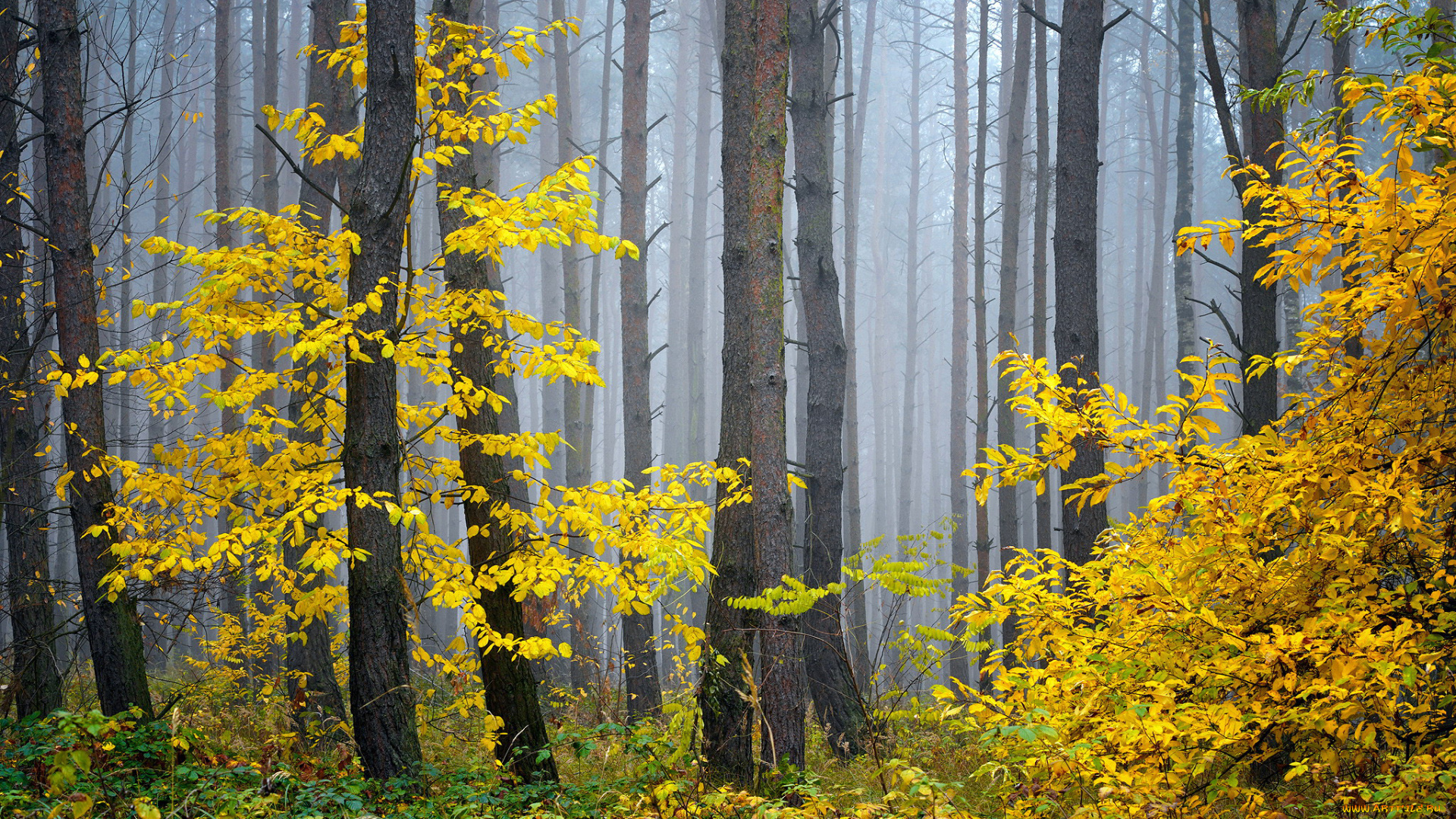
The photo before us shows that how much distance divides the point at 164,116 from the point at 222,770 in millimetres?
26114

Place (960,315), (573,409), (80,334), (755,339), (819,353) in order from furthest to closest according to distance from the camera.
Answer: (960,315), (573,409), (819,353), (80,334), (755,339)

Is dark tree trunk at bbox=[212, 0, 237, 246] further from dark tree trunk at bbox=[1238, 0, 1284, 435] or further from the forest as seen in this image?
dark tree trunk at bbox=[1238, 0, 1284, 435]

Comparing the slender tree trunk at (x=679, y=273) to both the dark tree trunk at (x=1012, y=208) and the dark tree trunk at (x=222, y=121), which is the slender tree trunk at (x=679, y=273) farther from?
the dark tree trunk at (x=222, y=121)

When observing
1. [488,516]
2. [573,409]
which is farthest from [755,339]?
[573,409]

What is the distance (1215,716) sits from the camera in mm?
3318

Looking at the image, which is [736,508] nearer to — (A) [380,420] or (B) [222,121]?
(A) [380,420]

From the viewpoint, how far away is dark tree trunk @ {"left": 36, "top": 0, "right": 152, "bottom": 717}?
5797 millimetres

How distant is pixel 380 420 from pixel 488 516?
1289 millimetres

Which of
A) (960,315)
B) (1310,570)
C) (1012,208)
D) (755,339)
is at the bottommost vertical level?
(1310,570)

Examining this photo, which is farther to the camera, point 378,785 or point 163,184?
Answer: point 163,184

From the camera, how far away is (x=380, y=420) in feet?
16.0

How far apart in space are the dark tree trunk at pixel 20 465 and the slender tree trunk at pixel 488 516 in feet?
10.8

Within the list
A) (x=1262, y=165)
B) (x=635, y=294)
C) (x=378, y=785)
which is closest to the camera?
(x=378, y=785)

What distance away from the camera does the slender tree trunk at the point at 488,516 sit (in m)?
5.45
